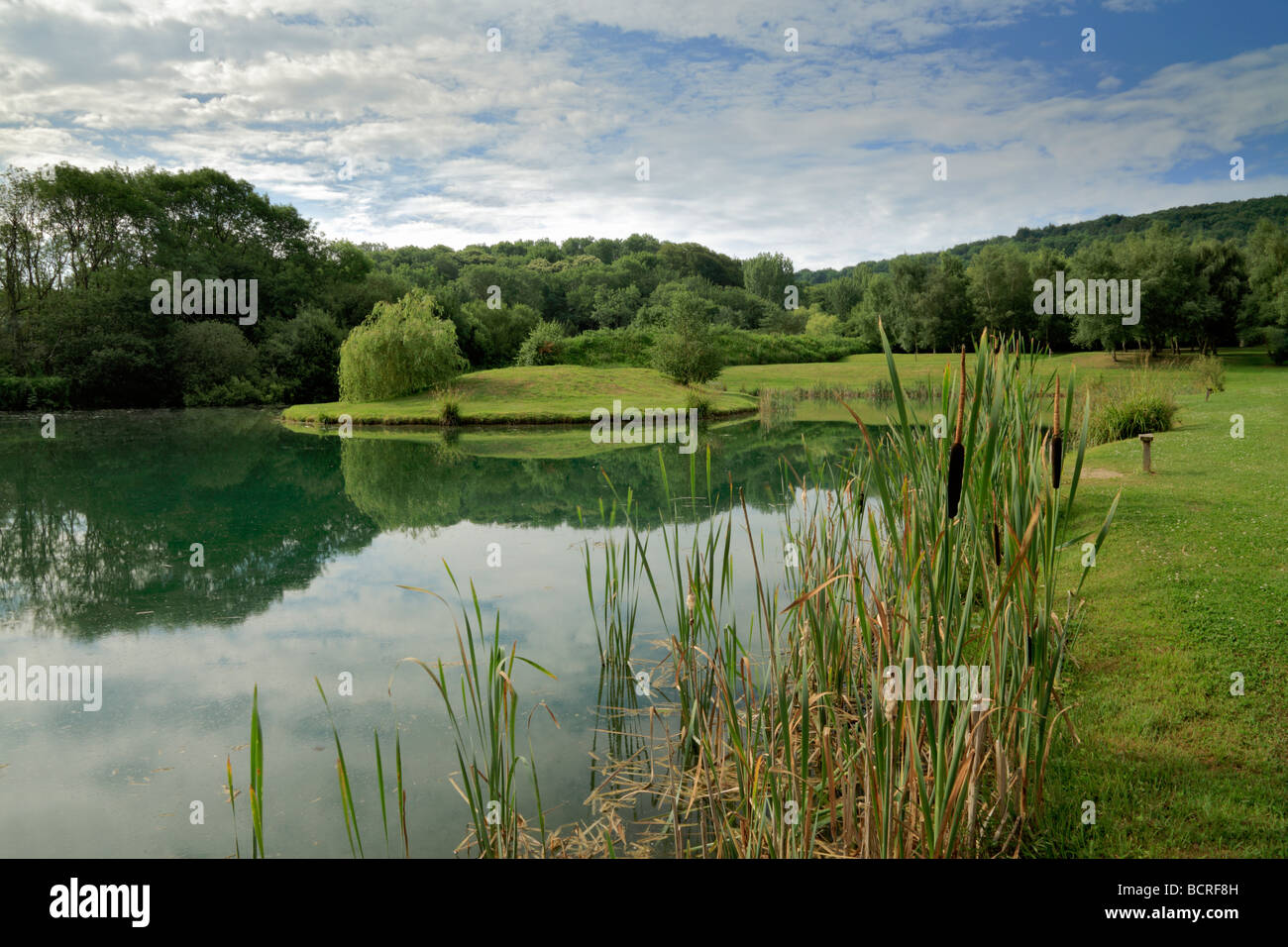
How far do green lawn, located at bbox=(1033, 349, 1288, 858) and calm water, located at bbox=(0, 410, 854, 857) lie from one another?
2.32 meters

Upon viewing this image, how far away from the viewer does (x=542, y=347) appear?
36.7 metres

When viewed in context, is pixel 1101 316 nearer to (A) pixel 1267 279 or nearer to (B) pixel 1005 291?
(A) pixel 1267 279

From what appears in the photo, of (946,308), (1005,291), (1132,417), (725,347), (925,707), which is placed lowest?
(925,707)

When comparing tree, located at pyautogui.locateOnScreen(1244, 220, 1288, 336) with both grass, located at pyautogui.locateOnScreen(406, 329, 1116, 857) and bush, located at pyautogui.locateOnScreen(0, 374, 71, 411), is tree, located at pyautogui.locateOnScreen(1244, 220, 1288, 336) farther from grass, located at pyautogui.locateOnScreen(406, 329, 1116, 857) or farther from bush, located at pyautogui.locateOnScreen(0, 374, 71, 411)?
bush, located at pyautogui.locateOnScreen(0, 374, 71, 411)

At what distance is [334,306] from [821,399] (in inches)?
984

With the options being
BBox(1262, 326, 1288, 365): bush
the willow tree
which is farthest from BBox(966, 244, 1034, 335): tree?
the willow tree

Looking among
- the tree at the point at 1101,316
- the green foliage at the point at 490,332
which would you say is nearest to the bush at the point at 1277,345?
the tree at the point at 1101,316

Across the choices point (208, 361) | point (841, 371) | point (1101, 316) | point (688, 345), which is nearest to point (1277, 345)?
point (1101, 316)

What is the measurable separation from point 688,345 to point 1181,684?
27.7m

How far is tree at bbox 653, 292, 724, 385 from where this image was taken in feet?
102

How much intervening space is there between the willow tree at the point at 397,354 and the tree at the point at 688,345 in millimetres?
8738
